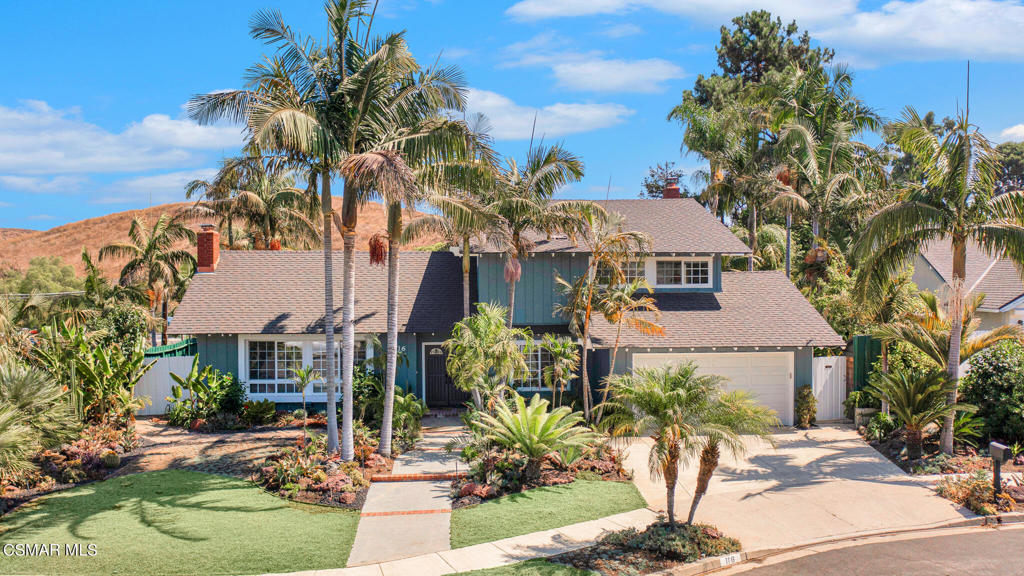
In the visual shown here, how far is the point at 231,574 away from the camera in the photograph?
9.48m

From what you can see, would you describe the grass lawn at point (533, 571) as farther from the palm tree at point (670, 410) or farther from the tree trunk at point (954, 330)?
the tree trunk at point (954, 330)

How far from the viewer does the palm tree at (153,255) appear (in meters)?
→ 25.4

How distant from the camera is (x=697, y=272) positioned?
66.6 ft

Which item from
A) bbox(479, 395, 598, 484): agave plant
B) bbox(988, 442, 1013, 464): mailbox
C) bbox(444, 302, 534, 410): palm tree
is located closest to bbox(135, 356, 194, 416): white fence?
bbox(444, 302, 534, 410): palm tree

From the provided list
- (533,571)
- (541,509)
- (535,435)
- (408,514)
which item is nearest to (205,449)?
(408,514)

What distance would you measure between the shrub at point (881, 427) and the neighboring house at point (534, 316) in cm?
199

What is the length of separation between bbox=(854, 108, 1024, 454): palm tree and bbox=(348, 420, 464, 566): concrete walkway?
10.5 metres

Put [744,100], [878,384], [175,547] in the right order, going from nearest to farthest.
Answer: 1. [175,547]
2. [878,384]
3. [744,100]

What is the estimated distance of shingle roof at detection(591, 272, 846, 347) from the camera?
17.7 metres

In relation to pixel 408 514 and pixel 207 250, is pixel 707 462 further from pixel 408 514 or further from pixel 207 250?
pixel 207 250

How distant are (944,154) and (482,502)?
39.4 feet

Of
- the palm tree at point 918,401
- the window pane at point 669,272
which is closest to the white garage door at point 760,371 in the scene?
the palm tree at point 918,401

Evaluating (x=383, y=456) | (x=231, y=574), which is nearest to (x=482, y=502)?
(x=383, y=456)

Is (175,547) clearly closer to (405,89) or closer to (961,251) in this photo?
(405,89)
